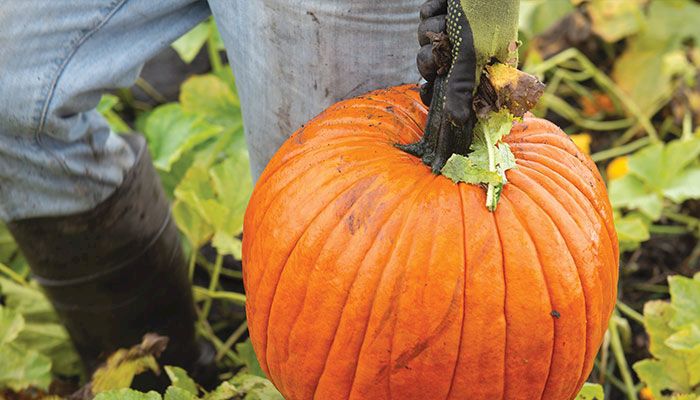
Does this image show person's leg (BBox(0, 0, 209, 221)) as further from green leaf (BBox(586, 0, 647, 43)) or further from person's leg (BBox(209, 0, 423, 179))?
green leaf (BBox(586, 0, 647, 43))

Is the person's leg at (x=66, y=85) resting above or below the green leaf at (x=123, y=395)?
above

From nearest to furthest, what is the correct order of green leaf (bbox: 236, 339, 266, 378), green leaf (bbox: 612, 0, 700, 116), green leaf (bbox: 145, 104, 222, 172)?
green leaf (bbox: 236, 339, 266, 378) → green leaf (bbox: 145, 104, 222, 172) → green leaf (bbox: 612, 0, 700, 116)

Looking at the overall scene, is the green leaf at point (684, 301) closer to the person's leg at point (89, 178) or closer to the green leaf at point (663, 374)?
the green leaf at point (663, 374)

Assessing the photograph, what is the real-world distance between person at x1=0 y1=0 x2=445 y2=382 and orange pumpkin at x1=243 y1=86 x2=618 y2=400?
0.18m

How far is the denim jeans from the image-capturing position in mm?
1197

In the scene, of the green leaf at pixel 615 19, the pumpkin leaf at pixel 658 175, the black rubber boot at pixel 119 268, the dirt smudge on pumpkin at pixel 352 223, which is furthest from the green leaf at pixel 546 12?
the dirt smudge on pumpkin at pixel 352 223

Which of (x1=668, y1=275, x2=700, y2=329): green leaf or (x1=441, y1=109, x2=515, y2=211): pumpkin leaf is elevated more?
(x1=441, y1=109, x2=515, y2=211): pumpkin leaf

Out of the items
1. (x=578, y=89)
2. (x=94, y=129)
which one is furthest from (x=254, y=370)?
(x=578, y=89)

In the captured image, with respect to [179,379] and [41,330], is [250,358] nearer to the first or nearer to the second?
[179,379]

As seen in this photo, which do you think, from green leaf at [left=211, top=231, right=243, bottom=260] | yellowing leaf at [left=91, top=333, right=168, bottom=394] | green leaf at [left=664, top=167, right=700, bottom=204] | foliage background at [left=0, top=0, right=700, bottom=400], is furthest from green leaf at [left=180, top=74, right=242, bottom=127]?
green leaf at [left=664, top=167, right=700, bottom=204]

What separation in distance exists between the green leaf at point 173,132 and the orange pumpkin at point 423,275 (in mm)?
862

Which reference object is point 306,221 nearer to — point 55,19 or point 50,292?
point 55,19

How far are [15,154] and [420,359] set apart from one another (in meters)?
0.74

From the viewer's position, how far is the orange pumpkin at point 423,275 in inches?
39.7
